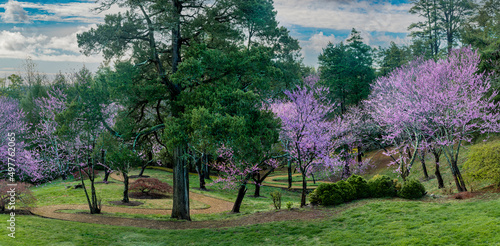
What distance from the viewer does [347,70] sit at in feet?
140

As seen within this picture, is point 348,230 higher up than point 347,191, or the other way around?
point 347,191

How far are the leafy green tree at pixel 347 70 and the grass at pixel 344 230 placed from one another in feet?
97.6

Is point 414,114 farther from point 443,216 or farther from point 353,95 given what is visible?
point 353,95

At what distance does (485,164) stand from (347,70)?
99.9 feet

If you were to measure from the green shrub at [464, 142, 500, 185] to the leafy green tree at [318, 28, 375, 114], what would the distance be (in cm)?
2725

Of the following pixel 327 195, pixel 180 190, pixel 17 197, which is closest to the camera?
pixel 17 197

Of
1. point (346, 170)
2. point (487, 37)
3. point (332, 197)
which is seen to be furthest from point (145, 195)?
point (487, 37)

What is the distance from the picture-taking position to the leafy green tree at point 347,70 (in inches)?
1640

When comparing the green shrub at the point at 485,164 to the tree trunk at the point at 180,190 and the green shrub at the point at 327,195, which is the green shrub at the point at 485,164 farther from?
the tree trunk at the point at 180,190

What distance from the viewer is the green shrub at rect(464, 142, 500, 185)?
42.8 feet

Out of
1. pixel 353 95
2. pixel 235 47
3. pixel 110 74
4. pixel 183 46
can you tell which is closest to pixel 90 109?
pixel 110 74

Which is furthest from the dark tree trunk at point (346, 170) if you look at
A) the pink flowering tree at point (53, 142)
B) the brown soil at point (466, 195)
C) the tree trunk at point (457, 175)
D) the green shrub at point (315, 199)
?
the pink flowering tree at point (53, 142)

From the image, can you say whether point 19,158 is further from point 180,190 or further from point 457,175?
point 457,175

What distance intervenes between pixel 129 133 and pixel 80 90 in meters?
2.99
